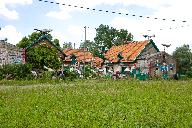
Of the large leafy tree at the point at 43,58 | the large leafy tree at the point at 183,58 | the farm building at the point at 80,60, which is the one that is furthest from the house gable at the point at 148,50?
the large leafy tree at the point at 43,58

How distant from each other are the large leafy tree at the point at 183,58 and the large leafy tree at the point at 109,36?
33.8 meters

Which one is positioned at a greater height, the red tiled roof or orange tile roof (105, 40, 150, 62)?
orange tile roof (105, 40, 150, 62)

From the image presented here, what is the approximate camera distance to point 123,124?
38.4 ft

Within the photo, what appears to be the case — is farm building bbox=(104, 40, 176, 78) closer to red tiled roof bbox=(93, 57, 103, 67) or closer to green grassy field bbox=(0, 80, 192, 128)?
red tiled roof bbox=(93, 57, 103, 67)

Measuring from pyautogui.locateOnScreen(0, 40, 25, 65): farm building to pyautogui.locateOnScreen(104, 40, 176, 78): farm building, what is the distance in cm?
1533

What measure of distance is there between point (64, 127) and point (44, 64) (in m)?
36.1

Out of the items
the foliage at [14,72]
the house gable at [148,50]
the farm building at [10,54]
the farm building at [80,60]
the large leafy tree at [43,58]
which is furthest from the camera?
the farm building at [80,60]

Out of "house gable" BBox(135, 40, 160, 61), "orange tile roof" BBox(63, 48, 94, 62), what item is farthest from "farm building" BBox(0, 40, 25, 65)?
"house gable" BBox(135, 40, 160, 61)

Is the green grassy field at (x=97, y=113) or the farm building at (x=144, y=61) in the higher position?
the farm building at (x=144, y=61)

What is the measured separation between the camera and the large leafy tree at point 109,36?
9300 cm

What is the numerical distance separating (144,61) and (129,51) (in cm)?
478

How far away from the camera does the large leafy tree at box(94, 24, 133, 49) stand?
93000 millimetres

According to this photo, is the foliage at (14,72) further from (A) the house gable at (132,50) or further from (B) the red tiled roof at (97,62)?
(B) the red tiled roof at (97,62)

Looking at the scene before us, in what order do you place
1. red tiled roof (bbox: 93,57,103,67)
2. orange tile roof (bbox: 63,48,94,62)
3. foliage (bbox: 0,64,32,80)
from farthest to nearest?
orange tile roof (bbox: 63,48,94,62) → red tiled roof (bbox: 93,57,103,67) → foliage (bbox: 0,64,32,80)
